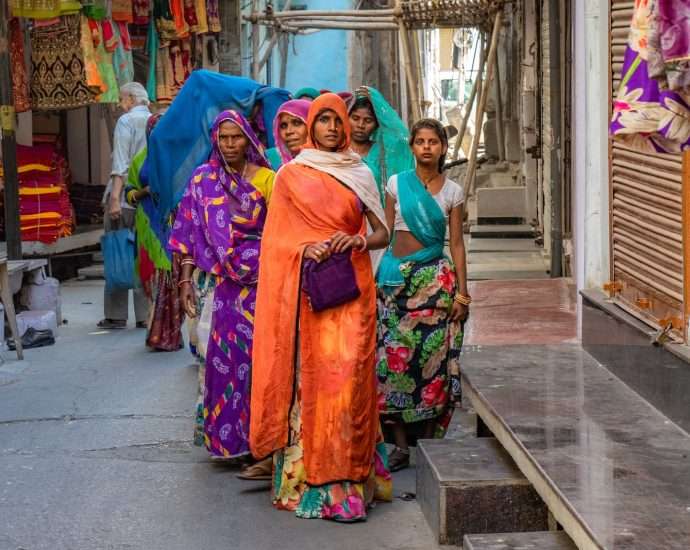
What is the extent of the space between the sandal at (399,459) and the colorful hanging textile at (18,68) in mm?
7268

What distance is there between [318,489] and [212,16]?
12.2 m

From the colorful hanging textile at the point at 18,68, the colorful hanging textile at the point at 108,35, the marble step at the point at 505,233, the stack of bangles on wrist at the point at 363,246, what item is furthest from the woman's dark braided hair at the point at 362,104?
the marble step at the point at 505,233

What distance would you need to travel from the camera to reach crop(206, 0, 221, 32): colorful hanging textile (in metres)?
17.0

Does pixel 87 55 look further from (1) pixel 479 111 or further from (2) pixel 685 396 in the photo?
(2) pixel 685 396

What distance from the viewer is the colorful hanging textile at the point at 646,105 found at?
11.5 feet

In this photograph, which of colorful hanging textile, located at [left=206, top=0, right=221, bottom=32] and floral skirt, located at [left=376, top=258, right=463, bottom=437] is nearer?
floral skirt, located at [left=376, top=258, right=463, bottom=437]

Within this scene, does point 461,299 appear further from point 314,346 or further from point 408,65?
point 408,65

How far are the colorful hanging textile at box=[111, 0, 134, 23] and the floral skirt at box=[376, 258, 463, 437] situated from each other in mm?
8116

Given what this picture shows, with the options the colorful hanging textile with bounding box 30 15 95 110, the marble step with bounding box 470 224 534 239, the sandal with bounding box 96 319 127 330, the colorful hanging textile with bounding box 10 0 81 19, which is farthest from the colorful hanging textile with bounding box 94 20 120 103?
the marble step with bounding box 470 224 534 239

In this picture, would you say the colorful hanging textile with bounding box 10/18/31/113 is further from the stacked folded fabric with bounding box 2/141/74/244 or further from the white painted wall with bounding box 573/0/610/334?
the white painted wall with bounding box 573/0/610/334

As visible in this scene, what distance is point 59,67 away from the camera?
13.2m

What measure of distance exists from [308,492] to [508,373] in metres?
1.13

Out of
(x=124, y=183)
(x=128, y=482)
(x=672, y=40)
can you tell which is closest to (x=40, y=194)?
(x=124, y=183)

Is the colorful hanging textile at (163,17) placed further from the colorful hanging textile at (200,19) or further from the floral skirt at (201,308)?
the floral skirt at (201,308)
